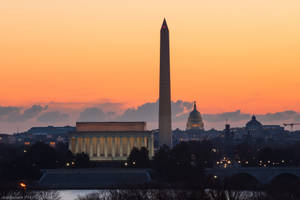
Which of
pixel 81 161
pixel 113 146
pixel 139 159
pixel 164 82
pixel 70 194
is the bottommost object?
pixel 70 194

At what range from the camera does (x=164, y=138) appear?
18738 cm

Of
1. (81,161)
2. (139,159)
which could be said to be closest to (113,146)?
(139,159)

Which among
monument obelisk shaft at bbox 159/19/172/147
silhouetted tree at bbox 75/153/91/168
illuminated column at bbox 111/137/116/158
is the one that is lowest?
silhouetted tree at bbox 75/153/91/168

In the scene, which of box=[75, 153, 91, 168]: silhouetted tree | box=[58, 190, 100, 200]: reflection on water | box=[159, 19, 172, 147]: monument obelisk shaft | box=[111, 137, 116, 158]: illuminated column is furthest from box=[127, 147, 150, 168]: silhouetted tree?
box=[58, 190, 100, 200]: reflection on water

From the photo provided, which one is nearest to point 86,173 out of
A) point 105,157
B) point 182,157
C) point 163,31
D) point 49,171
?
point 49,171

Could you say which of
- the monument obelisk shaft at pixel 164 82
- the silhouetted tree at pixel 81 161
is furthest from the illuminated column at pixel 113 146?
the silhouetted tree at pixel 81 161

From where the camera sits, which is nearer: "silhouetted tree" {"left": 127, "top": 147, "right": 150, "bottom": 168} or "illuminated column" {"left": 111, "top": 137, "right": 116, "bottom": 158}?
"silhouetted tree" {"left": 127, "top": 147, "right": 150, "bottom": 168}

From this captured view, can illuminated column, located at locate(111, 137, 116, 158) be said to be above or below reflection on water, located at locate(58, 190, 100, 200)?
above

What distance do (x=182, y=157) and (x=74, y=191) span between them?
33.2 metres

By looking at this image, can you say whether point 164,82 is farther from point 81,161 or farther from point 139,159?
point 81,161

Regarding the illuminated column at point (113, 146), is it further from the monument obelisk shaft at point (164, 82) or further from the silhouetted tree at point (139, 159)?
the silhouetted tree at point (139, 159)

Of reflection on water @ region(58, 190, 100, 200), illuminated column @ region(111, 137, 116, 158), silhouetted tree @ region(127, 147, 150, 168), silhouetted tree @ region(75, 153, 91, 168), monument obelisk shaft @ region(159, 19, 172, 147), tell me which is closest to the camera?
reflection on water @ region(58, 190, 100, 200)

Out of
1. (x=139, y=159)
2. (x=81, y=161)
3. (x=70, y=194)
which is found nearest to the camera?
(x=70, y=194)

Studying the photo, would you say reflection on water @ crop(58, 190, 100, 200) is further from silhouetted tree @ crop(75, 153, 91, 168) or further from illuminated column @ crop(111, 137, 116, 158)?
illuminated column @ crop(111, 137, 116, 158)
